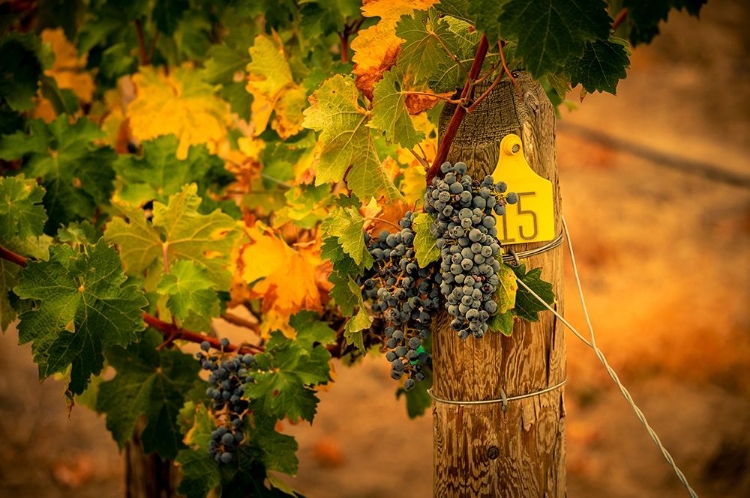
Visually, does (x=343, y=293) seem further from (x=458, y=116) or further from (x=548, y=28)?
(x=548, y=28)

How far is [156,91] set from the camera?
8.18 feet

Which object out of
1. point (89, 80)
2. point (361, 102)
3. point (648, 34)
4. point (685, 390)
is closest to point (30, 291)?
point (361, 102)

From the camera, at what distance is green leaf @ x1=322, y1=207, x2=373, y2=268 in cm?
148

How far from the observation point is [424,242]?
4.68 feet

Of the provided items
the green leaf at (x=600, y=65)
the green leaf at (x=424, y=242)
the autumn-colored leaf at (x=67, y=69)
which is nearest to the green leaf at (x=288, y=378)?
the green leaf at (x=424, y=242)

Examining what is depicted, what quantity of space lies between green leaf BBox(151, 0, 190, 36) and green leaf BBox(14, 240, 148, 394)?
913 millimetres

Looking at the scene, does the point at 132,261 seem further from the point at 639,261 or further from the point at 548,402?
the point at 639,261

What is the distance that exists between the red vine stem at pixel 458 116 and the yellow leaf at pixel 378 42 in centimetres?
17

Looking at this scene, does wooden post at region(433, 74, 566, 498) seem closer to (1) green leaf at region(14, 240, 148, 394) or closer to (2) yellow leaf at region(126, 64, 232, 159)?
(1) green leaf at region(14, 240, 148, 394)

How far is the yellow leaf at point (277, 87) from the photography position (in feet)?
6.38

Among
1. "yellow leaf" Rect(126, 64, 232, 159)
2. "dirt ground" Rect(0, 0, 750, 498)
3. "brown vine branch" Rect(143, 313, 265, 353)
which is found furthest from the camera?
"dirt ground" Rect(0, 0, 750, 498)

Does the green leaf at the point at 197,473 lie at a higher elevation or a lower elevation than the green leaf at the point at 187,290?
lower

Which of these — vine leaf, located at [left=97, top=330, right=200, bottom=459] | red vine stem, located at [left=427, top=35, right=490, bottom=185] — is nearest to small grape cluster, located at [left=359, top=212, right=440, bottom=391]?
red vine stem, located at [left=427, top=35, right=490, bottom=185]

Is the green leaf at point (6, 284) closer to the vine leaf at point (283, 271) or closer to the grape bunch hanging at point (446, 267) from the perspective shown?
the vine leaf at point (283, 271)
